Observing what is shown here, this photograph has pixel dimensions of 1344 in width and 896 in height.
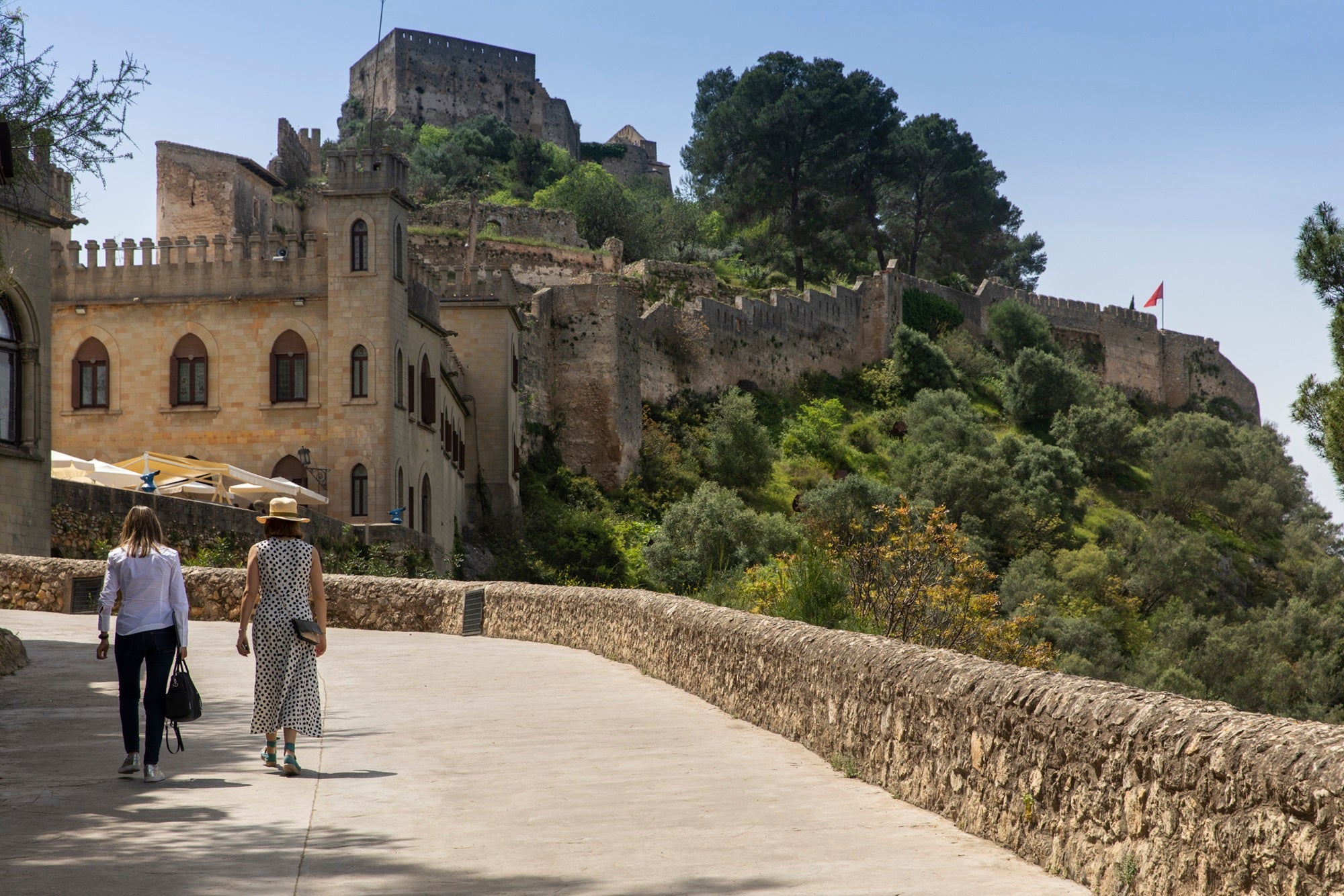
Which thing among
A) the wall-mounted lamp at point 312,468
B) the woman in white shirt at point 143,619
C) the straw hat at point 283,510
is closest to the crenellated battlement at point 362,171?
the wall-mounted lamp at point 312,468

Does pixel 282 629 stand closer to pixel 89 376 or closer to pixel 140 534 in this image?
pixel 140 534

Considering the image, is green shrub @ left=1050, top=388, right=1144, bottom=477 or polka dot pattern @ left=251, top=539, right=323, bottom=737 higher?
green shrub @ left=1050, top=388, right=1144, bottom=477

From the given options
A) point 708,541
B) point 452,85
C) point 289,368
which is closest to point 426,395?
point 289,368

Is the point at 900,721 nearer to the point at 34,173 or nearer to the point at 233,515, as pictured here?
the point at 34,173

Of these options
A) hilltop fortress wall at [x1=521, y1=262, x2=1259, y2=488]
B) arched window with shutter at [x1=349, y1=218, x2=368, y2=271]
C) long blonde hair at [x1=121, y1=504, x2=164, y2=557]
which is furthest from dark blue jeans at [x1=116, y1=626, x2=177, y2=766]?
hilltop fortress wall at [x1=521, y1=262, x2=1259, y2=488]

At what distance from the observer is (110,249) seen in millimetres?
34719

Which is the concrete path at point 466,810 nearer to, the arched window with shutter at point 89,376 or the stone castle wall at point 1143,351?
the arched window with shutter at point 89,376

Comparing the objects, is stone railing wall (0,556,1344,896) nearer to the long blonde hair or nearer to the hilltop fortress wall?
the long blonde hair

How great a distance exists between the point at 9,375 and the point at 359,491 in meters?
11.5

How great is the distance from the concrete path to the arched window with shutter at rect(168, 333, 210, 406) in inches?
889

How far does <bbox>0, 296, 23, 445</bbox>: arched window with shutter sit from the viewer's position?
2111 cm

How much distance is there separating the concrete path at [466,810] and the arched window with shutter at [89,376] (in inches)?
930

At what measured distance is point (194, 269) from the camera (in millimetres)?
34469

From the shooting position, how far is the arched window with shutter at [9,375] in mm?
21109
